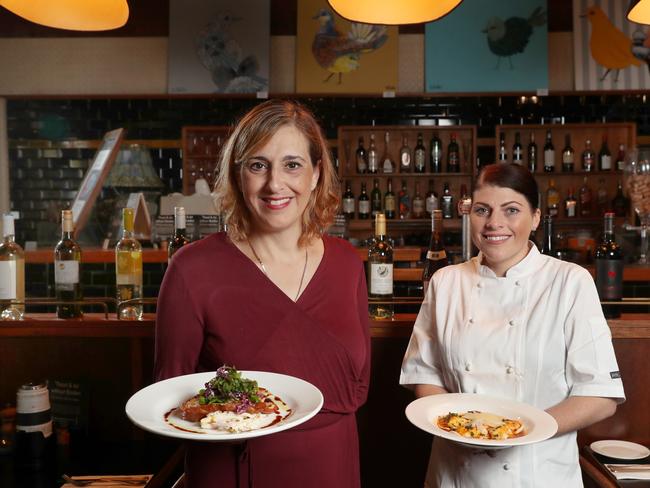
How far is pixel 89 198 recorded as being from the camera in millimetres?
3729

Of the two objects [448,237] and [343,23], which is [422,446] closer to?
[448,237]

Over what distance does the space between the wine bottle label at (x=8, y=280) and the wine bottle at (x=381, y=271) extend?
114cm

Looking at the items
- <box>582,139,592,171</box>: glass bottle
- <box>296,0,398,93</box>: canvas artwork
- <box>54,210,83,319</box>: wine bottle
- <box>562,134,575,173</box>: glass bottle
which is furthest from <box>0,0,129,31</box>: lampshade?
<box>582,139,592,171</box>: glass bottle

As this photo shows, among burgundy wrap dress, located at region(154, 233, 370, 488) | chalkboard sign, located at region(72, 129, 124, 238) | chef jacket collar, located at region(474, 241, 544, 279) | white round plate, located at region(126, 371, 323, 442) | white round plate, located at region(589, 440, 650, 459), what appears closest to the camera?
white round plate, located at region(126, 371, 323, 442)

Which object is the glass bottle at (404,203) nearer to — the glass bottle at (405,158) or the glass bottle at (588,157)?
the glass bottle at (405,158)

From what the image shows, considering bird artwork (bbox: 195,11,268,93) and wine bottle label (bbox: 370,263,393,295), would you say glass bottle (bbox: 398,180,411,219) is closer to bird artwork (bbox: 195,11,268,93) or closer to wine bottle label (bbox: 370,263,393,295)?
bird artwork (bbox: 195,11,268,93)

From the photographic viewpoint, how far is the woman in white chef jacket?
1.50m

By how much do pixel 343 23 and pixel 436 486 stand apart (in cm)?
495

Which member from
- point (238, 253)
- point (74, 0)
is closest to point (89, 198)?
point (74, 0)

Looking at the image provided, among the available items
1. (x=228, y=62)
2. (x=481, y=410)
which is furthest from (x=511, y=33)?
(x=481, y=410)

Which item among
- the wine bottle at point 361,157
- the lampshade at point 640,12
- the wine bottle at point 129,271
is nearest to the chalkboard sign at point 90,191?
the wine bottle at point 129,271

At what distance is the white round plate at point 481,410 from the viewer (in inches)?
50.3

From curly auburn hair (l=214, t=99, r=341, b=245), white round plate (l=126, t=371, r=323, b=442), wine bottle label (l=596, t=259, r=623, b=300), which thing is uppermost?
curly auburn hair (l=214, t=99, r=341, b=245)

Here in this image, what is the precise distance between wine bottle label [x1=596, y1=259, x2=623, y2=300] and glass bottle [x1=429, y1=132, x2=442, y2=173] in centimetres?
393
